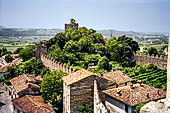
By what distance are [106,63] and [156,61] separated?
26.6 ft

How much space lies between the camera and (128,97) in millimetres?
15062

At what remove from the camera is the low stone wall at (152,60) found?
31.7 meters

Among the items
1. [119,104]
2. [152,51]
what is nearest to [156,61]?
[152,51]

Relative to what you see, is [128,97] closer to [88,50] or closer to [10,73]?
[88,50]

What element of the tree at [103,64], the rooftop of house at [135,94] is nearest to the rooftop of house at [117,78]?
the rooftop of house at [135,94]

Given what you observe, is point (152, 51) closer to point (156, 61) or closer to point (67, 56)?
point (156, 61)

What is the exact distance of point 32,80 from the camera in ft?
81.8

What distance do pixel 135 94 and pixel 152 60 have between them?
63.7ft

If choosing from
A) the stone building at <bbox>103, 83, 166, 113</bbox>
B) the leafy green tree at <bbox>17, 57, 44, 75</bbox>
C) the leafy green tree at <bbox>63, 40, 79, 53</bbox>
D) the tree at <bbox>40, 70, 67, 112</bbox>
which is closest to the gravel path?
the tree at <bbox>40, 70, 67, 112</bbox>

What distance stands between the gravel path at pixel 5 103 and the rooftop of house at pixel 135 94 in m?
10.0

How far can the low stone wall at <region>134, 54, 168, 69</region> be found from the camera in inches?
1249

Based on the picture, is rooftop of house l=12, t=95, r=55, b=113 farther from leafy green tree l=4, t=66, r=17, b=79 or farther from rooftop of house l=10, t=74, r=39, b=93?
leafy green tree l=4, t=66, r=17, b=79

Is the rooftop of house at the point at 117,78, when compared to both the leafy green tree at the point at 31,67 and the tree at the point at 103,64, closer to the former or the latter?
the tree at the point at 103,64

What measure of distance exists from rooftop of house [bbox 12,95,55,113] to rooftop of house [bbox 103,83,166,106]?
5.78 m
